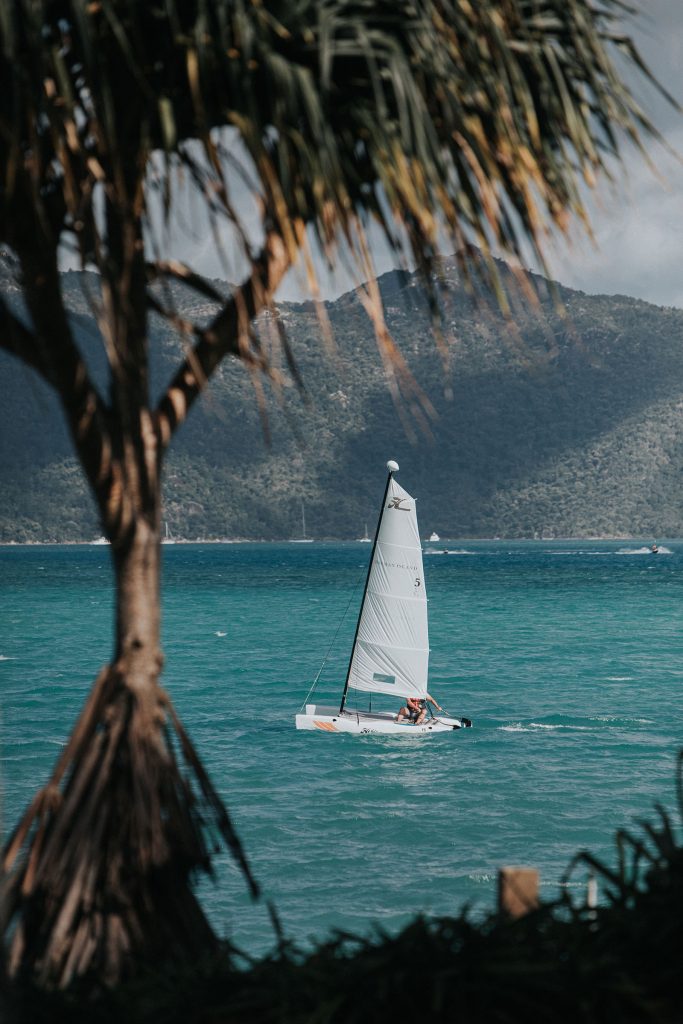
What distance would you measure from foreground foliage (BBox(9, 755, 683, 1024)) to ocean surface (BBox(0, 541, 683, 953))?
0.29 meters

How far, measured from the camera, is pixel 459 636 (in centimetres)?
6294

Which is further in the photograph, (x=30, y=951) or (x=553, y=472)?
(x=553, y=472)

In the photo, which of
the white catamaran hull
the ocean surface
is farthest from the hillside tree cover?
the white catamaran hull

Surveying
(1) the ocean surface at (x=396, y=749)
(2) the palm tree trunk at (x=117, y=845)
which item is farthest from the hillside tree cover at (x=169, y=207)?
(1) the ocean surface at (x=396, y=749)

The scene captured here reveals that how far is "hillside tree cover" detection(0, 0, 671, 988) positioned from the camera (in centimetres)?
345

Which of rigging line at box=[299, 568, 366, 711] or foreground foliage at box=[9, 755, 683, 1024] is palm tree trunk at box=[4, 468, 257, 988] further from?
rigging line at box=[299, 568, 366, 711]

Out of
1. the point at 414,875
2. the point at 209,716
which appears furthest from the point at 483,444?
the point at 414,875

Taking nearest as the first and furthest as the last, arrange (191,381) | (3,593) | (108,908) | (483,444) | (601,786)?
(108,908) < (191,381) < (601,786) < (3,593) < (483,444)

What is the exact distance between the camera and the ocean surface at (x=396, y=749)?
18.1 metres

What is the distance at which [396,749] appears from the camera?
3022 cm

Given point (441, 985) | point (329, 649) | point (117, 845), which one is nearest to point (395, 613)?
point (117, 845)

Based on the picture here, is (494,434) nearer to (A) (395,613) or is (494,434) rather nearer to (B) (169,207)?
(A) (395,613)

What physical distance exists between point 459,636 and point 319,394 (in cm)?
10593

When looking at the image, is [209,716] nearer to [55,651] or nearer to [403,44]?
[55,651]
